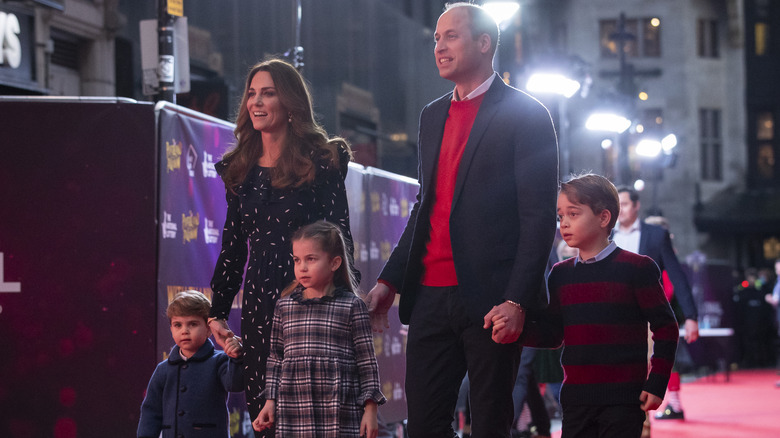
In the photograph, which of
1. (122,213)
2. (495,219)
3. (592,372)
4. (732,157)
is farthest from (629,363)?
(732,157)

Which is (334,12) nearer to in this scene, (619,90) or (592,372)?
(619,90)

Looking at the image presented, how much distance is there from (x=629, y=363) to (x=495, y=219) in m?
0.94

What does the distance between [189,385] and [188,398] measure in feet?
0.22

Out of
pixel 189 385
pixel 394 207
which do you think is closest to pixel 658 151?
pixel 394 207

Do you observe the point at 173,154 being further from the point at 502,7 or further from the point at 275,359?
the point at 502,7

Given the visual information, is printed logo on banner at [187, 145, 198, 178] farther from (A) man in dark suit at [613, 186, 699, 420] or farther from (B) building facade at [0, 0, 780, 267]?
(A) man in dark suit at [613, 186, 699, 420]

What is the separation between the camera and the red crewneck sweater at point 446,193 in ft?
13.6

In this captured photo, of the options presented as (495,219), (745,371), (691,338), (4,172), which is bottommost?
(745,371)

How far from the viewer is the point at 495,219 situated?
13.3ft

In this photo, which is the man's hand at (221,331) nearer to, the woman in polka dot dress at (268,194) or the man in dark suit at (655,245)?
the woman in polka dot dress at (268,194)

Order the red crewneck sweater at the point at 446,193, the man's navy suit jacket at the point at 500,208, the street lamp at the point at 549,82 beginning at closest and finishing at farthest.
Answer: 1. the man's navy suit jacket at the point at 500,208
2. the red crewneck sweater at the point at 446,193
3. the street lamp at the point at 549,82

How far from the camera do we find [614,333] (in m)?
4.43

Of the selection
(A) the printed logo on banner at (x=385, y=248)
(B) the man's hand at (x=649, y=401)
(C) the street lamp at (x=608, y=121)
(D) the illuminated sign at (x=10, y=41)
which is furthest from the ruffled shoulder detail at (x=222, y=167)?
(C) the street lamp at (x=608, y=121)

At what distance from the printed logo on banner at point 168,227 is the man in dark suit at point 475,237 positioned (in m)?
2.25
